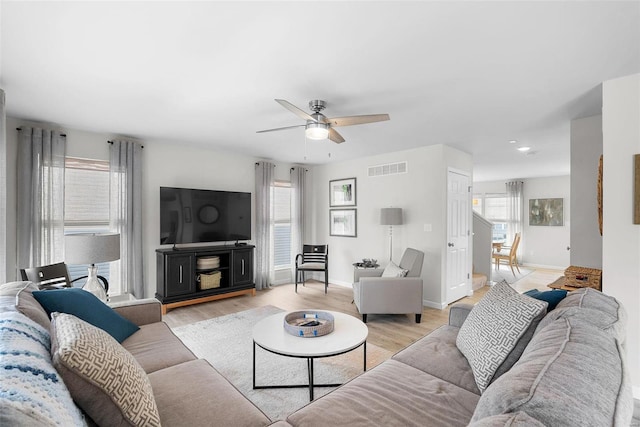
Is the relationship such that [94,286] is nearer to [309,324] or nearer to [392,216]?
[309,324]

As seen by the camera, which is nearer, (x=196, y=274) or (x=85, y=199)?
(x=85, y=199)

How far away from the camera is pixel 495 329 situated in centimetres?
156

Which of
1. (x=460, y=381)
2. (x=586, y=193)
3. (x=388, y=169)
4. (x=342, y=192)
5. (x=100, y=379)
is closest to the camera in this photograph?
(x=100, y=379)

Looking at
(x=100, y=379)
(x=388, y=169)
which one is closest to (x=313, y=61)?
(x=100, y=379)

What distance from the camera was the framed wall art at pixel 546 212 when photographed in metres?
7.77

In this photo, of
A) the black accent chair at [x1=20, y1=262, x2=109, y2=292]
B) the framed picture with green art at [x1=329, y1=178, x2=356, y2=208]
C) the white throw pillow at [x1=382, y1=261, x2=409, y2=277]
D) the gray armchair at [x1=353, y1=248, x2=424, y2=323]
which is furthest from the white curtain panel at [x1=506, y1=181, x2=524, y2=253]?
the black accent chair at [x1=20, y1=262, x2=109, y2=292]

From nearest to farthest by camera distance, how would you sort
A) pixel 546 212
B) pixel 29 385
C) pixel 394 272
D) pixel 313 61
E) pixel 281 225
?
pixel 29 385, pixel 313 61, pixel 394 272, pixel 281 225, pixel 546 212

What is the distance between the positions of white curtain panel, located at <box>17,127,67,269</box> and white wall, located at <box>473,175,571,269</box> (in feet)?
32.9

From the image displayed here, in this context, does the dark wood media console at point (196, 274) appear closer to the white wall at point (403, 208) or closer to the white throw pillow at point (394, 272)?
the white wall at point (403, 208)

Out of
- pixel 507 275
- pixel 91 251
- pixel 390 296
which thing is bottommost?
pixel 507 275

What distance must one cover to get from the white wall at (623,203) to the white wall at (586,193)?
3.26 ft

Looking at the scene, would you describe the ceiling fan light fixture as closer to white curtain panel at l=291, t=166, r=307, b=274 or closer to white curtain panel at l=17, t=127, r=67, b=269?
white curtain panel at l=17, t=127, r=67, b=269

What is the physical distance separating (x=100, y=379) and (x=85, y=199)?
12.2 ft

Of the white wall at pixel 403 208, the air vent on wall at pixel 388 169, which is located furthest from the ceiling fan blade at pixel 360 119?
the air vent on wall at pixel 388 169
